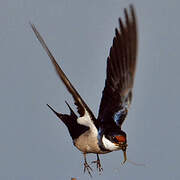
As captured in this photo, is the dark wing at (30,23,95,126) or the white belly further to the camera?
the white belly

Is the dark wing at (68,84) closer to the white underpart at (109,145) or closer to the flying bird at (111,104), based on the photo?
the flying bird at (111,104)

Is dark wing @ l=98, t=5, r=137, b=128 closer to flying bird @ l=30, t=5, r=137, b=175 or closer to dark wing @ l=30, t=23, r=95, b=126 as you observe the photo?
flying bird @ l=30, t=5, r=137, b=175

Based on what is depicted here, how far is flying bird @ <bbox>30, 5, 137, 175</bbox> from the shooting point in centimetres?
584

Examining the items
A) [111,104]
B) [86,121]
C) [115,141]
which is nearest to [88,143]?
[86,121]

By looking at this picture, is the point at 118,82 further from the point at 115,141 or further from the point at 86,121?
the point at 115,141

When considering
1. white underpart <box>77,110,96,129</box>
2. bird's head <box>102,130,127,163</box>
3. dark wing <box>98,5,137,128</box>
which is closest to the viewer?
bird's head <box>102,130,127,163</box>

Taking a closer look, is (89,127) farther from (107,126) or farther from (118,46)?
(118,46)

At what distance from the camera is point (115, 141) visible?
5.86 metres

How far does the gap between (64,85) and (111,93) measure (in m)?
0.80

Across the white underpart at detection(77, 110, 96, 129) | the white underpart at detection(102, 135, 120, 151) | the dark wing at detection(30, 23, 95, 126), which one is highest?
the dark wing at detection(30, 23, 95, 126)

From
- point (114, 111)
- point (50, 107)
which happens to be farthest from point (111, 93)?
point (50, 107)

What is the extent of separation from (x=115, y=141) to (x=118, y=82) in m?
0.70

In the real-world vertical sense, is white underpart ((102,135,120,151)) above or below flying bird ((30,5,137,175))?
below

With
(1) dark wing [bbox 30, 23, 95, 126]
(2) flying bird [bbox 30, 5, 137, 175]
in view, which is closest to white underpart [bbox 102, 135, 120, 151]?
(2) flying bird [bbox 30, 5, 137, 175]
